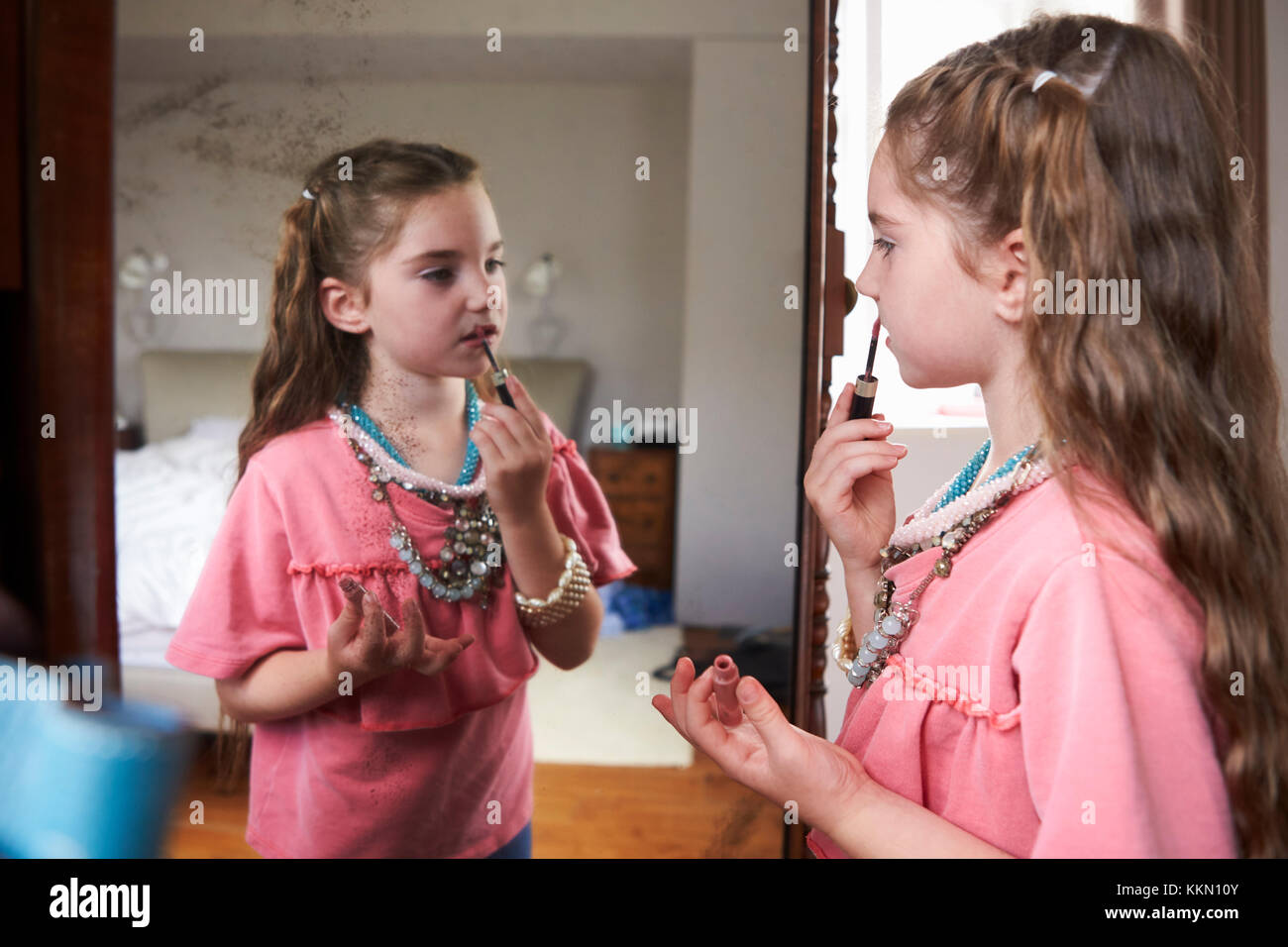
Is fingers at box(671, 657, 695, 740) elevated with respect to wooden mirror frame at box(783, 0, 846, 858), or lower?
lower

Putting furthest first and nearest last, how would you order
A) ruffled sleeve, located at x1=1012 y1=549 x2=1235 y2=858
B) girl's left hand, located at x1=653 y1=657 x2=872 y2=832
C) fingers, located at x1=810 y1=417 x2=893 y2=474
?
fingers, located at x1=810 y1=417 x2=893 y2=474, girl's left hand, located at x1=653 y1=657 x2=872 y2=832, ruffled sleeve, located at x1=1012 y1=549 x2=1235 y2=858

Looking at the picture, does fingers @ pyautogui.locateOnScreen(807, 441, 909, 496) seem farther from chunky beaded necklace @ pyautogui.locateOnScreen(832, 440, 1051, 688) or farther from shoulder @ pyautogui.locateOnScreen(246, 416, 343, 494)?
shoulder @ pyautogui.locateOnScreen(246, 416, 343, 494)

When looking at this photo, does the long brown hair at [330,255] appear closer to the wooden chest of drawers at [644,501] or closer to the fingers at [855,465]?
the wooden chest of drawers at [644,501]

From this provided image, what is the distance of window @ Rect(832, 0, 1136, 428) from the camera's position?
0.90 metres

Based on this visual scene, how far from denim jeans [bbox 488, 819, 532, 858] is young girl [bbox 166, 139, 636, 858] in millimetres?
53

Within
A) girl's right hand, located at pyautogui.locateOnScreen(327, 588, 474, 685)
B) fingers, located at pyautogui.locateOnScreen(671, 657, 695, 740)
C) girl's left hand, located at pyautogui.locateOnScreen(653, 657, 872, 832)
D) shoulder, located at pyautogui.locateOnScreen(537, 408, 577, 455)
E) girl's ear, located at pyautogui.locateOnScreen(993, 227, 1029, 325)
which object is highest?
girl's ear, located at pyautogui.locateOnScreen(993, 227, 1029, 325)

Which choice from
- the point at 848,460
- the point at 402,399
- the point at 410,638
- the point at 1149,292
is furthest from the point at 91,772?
the point at 1149,292

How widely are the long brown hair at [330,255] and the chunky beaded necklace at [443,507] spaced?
0.11 feet

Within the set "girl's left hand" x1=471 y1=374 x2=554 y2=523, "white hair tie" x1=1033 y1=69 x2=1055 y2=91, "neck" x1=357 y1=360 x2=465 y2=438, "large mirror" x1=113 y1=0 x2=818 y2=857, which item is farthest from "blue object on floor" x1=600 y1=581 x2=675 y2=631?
"white hair tie" x1=1033 y1=69 x2=1055 y2=91

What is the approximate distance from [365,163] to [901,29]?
53 centimetres

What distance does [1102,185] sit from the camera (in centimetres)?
65

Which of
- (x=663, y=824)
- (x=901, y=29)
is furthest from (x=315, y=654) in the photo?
(x=901, y=29)

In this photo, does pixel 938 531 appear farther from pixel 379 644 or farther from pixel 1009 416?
pixel 379 644

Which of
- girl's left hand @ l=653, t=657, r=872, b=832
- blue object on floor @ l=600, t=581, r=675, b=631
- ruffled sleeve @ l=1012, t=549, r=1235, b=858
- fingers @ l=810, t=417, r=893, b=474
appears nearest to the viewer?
ruffled sleeve @ l=1012, t=549, r=1235, b=858
